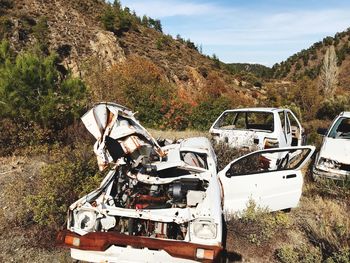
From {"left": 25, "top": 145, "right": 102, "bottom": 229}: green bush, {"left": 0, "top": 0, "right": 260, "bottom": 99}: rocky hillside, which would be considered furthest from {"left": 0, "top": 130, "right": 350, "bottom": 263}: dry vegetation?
{"left": 0, "top": 0, "right": 260, "bottom": 99}: rocky hillside

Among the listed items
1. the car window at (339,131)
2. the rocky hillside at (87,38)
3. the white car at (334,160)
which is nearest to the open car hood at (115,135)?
the white car at (334,160)

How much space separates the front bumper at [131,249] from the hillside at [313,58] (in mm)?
61507

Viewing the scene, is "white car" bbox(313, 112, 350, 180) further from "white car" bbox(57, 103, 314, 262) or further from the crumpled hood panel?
"white car" bbox(57, 103, 314, 262)

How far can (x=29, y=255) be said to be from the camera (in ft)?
15.2

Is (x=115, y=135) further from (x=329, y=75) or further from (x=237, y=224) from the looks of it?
(x=329, y=75)

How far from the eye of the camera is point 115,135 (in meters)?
4.67

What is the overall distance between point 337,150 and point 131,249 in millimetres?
5127

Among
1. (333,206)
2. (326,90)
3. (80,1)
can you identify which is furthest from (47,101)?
(80,1)

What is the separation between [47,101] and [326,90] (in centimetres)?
→ 2642

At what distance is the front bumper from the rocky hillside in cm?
2373

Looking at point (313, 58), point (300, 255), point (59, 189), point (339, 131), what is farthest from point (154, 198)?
point (313, 58)

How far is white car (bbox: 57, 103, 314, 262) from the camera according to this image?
3.72 metres

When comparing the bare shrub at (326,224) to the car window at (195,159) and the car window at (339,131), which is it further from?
the car window at (195,159)

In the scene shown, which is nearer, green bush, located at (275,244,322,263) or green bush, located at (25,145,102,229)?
green bush, located at (275,244,322,263)
